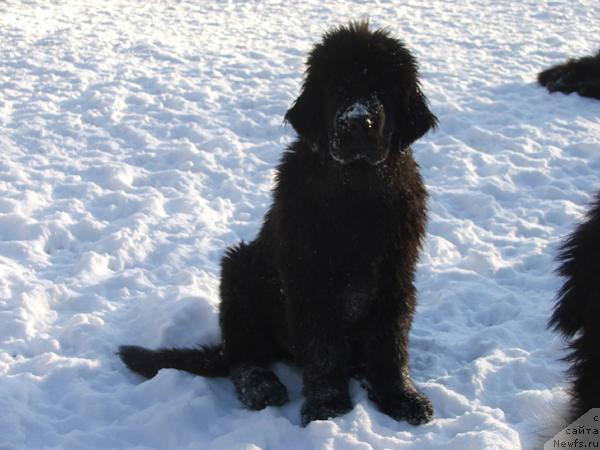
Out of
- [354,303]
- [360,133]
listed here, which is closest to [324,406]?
[354,303]

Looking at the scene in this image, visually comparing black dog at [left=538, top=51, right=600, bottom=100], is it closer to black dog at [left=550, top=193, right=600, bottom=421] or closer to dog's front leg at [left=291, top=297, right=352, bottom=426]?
dog's front leg at [left=291, top=297, right=352, bottom=426]

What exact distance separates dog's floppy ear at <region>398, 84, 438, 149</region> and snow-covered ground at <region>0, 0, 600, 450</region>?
4.38 ft

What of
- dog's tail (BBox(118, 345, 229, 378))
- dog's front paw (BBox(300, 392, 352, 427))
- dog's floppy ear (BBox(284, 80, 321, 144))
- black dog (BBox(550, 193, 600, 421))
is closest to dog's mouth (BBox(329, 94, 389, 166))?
dog's floppy ear (BBox(284, 80, 321, 144))

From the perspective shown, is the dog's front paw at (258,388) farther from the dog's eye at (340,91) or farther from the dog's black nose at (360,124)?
the dog's eye at (340,91)

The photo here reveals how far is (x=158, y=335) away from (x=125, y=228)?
5.09 feet

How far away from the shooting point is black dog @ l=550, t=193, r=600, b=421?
193 cm

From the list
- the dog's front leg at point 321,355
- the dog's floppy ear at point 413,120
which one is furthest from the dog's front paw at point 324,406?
the dog's floppy ear at point 413,120

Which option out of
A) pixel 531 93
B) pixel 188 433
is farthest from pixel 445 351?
pixel 531 93

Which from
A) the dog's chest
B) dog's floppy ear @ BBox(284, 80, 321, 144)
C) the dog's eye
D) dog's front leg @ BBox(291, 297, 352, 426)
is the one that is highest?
the dog's eye

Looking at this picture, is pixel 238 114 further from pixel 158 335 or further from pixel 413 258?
pixel 413 258

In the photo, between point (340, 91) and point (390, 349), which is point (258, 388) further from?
point (340, 91)

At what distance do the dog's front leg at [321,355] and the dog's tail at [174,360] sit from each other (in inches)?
23.3

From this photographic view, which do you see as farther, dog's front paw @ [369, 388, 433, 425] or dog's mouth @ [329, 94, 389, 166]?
dog's front paw @ [369, 388, 433, 425]

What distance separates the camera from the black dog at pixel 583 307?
193 cm
